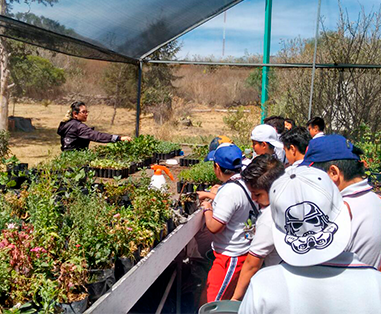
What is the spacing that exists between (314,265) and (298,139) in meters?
2.33

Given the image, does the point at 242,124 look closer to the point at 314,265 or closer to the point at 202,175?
the point at 202,175

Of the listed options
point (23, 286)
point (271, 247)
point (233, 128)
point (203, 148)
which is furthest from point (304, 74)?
point (23, 286)

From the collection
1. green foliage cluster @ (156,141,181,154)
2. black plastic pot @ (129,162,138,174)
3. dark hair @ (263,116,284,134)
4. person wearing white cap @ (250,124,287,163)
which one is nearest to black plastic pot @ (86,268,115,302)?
person wearing white cap @ (250,124,287,163)

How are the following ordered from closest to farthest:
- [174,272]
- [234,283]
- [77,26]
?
[234,283] < [174,272] < [77,26]

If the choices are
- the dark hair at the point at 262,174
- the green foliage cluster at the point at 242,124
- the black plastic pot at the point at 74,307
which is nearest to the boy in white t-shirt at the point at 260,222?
the dark hair at the point at 262,174

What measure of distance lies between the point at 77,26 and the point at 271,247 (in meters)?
5.59

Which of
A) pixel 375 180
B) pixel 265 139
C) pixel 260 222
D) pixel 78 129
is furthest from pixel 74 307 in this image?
pixel 375 180

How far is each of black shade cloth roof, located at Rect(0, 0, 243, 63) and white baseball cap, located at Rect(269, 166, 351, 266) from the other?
4956 mm

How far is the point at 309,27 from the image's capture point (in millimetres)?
8688

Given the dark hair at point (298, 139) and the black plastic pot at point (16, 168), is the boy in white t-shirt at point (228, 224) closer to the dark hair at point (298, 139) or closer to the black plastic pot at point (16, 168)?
the dark hair at point (298, 139)

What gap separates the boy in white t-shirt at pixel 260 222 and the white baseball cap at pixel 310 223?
890mm

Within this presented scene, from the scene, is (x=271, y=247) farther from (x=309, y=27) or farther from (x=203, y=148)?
(x=309, y=27)

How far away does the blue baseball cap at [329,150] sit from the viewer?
1.83 m

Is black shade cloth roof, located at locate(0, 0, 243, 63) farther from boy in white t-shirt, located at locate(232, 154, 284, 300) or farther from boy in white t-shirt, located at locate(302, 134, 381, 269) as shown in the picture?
boy in white t-shirt, located at locate(302, 134, 381, 269)
